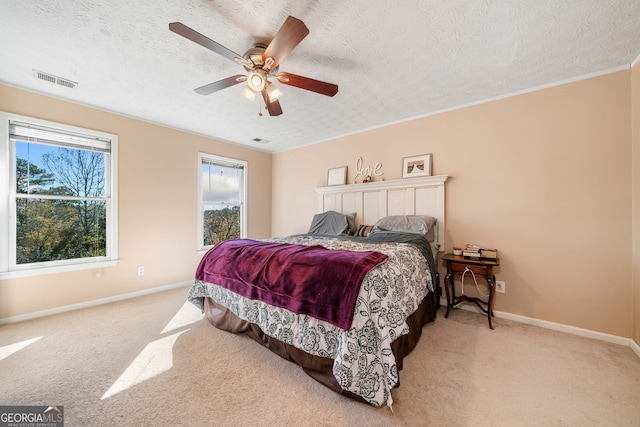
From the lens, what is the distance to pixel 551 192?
2.41 meters

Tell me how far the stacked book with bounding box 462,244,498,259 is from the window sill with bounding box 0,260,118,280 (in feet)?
14.6

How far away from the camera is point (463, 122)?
2914 mm

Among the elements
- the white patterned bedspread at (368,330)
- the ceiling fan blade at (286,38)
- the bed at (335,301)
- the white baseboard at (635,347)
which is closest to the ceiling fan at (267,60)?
the ceiling fan blade at (286,38)

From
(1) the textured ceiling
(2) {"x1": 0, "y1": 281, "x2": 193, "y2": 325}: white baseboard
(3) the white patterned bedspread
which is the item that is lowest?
(2) {"x1": 0, "y1": 281, "x2": 193, "y2": 325}: white baseboard

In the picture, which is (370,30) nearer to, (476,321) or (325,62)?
(325,62)

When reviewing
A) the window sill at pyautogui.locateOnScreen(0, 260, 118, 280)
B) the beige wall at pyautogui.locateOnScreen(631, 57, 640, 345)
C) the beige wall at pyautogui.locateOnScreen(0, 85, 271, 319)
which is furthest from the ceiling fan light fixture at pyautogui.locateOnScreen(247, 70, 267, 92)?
the beige wall at pyautogui.locateOnScreen(631, 57, 640, 345)

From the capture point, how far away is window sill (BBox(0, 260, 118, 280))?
2484mm

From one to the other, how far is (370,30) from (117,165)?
348cm

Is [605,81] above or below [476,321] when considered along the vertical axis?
above

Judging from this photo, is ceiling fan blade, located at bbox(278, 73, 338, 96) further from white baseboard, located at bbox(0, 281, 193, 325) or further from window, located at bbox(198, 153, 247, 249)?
white baseboard, located at bbox(0, 281, 193, 325)

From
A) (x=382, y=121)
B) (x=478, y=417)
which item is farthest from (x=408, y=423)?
(x=382, y=121)

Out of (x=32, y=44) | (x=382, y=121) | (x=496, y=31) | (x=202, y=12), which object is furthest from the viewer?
(x=382, y=121)

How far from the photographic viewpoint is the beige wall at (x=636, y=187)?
198 centimetres

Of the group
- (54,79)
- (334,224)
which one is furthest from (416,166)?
(54,79)
